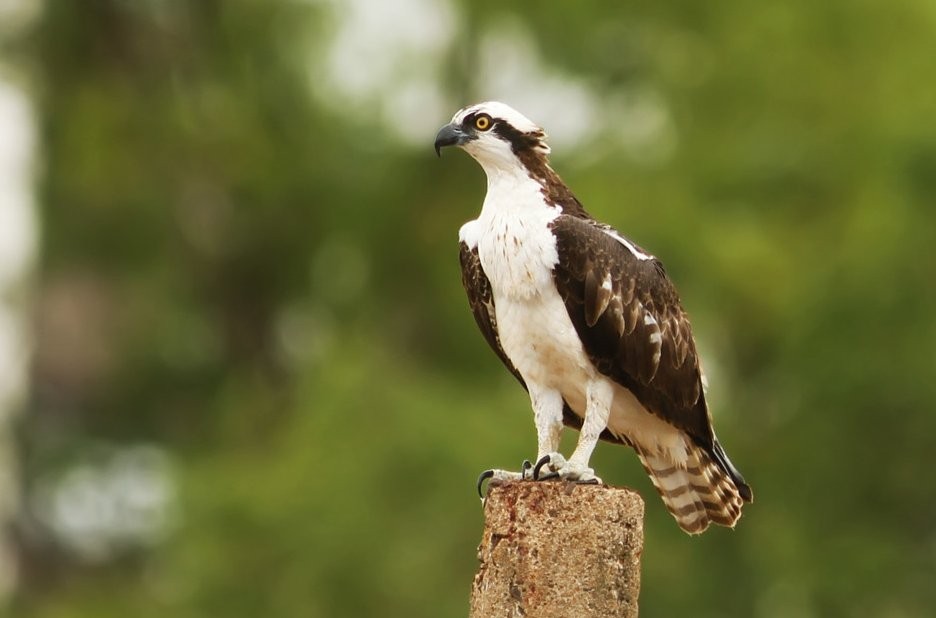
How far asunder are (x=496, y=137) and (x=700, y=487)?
60.1 inches

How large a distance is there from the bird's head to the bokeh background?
8.97 meters

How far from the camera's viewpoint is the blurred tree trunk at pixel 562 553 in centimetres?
714

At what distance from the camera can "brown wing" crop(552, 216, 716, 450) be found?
25.6ft

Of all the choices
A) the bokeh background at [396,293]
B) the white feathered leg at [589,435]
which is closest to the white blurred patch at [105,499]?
the bokeh background at [396,293]

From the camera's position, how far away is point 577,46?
67.3 ft

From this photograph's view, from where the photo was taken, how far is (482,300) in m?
8.10

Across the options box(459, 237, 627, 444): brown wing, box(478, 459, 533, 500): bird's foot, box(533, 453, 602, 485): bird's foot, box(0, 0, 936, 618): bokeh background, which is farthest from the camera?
box(0, 0, 936, 618): bokeh background

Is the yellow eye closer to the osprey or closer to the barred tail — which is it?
the osprey

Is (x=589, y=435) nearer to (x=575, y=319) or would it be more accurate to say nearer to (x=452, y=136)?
(x=575, y=319)

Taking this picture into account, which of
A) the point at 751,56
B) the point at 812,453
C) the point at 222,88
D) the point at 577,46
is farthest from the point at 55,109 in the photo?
the point at 812,453

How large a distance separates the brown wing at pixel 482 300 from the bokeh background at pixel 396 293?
861 cm

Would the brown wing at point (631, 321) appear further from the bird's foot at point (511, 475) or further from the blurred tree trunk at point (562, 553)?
the blurred tree trunk at point (562, 553)

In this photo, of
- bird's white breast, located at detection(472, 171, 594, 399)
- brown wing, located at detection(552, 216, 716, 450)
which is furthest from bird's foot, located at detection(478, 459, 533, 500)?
brown wing, located at detection(552, 216, 716, 450)

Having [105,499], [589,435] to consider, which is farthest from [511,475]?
[105,499]
